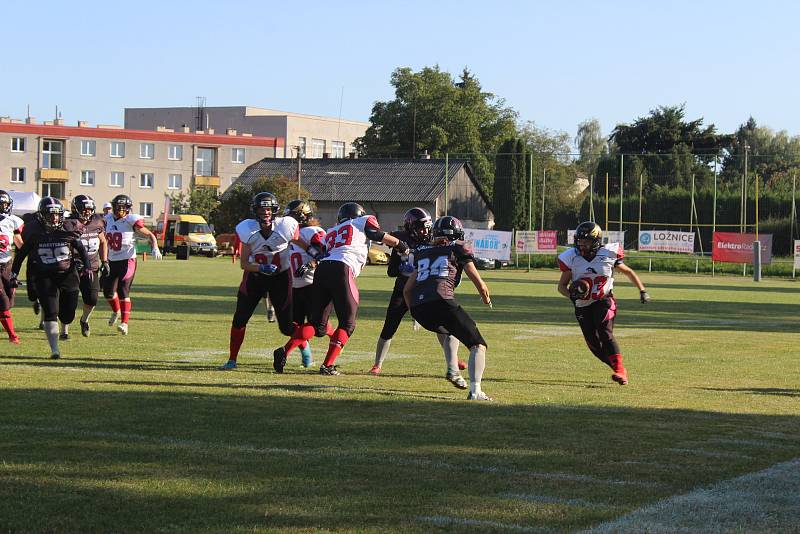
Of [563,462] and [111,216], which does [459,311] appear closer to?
[563,462]

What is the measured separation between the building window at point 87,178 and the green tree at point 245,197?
55.9ft

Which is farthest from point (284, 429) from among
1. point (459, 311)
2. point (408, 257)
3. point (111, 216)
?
point (111, 216)

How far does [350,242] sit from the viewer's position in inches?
491

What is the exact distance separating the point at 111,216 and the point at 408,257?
6.18 m

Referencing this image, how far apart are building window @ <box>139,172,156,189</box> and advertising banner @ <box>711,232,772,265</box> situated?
53.8 metres

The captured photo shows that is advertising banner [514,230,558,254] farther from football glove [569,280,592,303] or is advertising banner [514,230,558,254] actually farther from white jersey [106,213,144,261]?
football glove [569,280,592,303]

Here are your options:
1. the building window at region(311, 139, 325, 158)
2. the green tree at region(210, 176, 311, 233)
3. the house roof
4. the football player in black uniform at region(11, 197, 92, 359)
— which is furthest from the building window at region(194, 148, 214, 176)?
the football player in black uniform at region(11, 197, 92, 359)

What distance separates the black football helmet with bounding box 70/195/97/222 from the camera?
16.0 m

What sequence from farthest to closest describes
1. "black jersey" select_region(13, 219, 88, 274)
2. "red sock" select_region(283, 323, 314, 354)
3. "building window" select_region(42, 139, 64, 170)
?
"building window" select_region(42, 139, 64, 170)
"black jersey" select_region(13, 219, 88, 274)
"red sock" select_region(283, 323, 314, 354)

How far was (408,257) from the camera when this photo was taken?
511 inches

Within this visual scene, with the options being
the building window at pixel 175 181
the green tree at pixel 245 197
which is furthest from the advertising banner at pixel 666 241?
the building window at pixel 175 181

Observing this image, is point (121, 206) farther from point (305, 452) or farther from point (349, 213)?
point (305, 452)

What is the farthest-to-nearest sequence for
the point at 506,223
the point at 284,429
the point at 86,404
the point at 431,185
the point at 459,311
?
the point at 431,185 → the point at 506,223 → the point at 459,311 → the point at 86,404 → the point at 284,429

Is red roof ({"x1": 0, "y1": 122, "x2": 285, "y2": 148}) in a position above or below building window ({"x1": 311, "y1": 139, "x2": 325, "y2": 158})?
below
